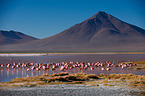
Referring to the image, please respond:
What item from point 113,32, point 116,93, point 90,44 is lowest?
point 116,93

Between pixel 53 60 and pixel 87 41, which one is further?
pixel 87 41

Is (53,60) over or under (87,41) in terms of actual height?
under

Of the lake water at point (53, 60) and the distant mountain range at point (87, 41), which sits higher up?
the distant mountain range at point (87, 41)

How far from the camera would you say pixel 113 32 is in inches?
7441

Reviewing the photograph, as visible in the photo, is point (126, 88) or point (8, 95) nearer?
point (8, 95)

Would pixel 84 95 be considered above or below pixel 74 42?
below

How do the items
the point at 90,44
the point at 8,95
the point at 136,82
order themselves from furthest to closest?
the point at 90,44 → the point at 136,82 → the point at 8,95

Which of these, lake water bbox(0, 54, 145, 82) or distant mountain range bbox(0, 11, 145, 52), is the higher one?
distant mountain range bbox(0, 11, 145, 52)

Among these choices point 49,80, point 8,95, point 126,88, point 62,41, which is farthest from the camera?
point 62,41

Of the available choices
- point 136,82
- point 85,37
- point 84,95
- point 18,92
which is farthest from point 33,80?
point 85,37

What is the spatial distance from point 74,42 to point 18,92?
15298 centimetres

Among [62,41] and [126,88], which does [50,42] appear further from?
[126,88]

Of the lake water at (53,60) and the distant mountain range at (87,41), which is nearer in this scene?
the lake water at (53,60)

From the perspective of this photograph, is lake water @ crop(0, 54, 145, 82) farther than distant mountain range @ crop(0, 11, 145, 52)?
No
